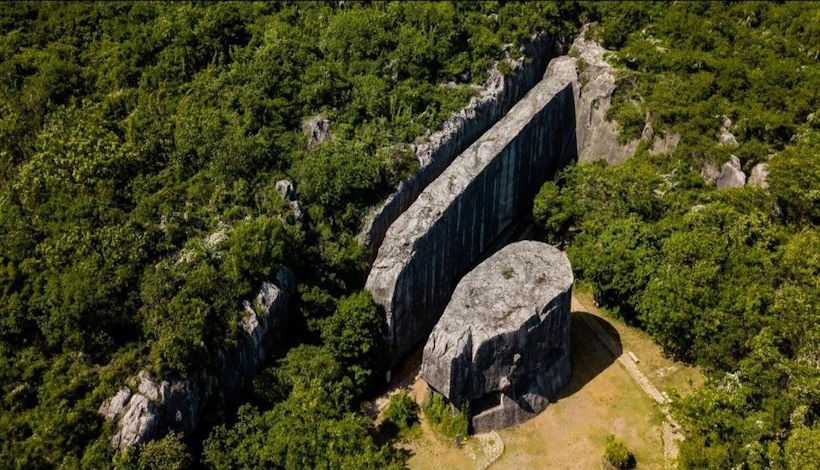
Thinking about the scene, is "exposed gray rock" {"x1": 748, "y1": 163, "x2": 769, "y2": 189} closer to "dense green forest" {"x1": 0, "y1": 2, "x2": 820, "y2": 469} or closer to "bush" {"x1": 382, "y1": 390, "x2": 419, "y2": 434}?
"dense green forest" {"x1": 0, "y1": 2, "x2": 820, "y2": 469}

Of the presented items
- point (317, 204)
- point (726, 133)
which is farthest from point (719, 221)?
point (317, 204)

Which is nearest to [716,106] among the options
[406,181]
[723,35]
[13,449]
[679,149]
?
[679,149]

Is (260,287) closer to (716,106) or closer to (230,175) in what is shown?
(230,175)

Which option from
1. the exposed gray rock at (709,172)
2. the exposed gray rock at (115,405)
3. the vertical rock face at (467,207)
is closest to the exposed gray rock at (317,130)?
the vertical rock face at (467,207)

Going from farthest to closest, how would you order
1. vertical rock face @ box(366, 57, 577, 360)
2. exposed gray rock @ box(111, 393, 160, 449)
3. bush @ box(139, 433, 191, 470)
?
1. vertical rock face @ box(366, 57, 577, 360)
2. exposed gray rock @ box(111, 393, 160, 449)
3. bush @ box(139, 433, 191, 470)

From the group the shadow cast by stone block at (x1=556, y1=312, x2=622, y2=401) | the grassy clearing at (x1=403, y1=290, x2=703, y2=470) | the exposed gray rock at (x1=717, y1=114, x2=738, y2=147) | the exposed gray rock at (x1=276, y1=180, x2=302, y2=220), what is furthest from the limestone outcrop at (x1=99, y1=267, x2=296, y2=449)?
the exposed gray rock at (x1=717, y1=114, x2=738, y2=147)
